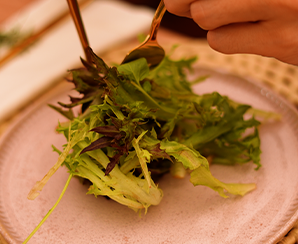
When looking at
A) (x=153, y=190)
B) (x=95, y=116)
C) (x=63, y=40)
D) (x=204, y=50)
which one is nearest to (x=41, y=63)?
(x=63, y=40)

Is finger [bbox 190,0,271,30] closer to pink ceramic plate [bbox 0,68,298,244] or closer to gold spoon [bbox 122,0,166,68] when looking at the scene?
Answer: gold spoon [bbox 122,0,166,68]

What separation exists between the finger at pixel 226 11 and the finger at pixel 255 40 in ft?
0.09

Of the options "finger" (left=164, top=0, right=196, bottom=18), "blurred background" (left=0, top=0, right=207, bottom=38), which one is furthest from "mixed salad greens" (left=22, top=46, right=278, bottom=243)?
"blurred background" (left=0, top=0, right=207, bottom=38)

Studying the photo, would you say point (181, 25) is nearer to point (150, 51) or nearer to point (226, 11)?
point (150, 51)

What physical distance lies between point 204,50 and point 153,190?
2.59 ft

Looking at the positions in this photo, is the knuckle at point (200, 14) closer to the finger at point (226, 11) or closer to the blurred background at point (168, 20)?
the finger at point (226, 11)

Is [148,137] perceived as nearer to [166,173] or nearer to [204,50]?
[166,173]

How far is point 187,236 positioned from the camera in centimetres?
58

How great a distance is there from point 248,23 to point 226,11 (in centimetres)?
7

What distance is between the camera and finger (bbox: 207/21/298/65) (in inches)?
20.9

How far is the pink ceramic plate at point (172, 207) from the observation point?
0.58 metres

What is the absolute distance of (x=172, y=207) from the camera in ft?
2.17

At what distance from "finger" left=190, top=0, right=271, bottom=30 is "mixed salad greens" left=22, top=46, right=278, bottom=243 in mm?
173

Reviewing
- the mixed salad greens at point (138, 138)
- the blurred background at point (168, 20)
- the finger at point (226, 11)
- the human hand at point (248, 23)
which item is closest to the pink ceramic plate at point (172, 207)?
the mixed salad greens at point (138, 138)
